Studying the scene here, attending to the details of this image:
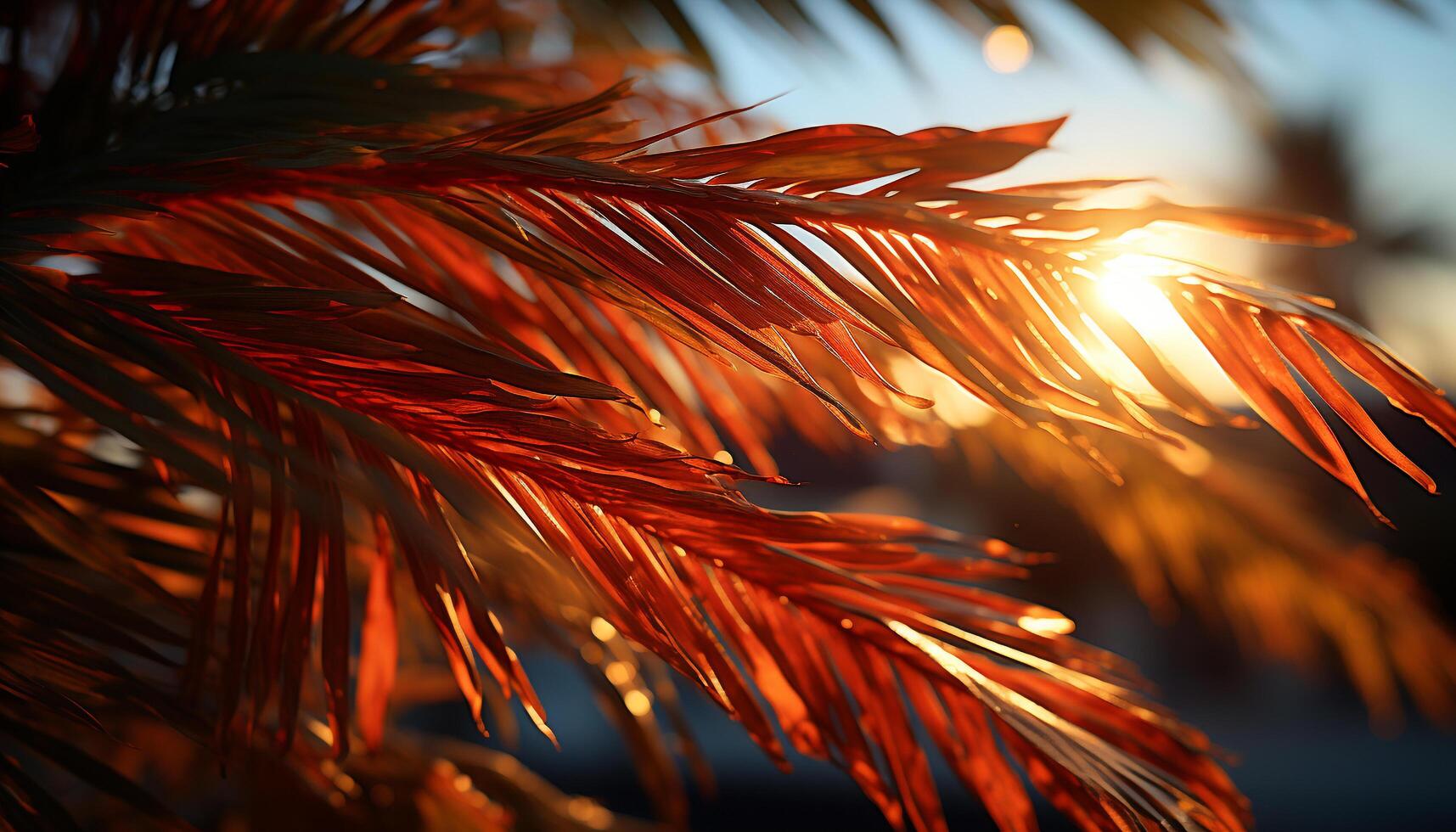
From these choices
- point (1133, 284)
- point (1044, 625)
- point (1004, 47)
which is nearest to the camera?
point (1133, 284)

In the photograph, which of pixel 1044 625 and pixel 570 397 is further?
pixel 1044 625

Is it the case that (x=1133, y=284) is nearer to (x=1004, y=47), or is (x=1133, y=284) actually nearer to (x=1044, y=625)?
(x=1044, y=625)

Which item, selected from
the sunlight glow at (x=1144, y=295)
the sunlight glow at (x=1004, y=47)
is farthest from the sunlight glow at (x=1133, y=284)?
the sunlight glow at (x=1004, y=47)

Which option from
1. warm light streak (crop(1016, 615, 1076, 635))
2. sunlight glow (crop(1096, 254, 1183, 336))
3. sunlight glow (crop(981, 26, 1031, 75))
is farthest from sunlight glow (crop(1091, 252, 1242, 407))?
sunlight glow (crop(981, 26, 1031, 75))

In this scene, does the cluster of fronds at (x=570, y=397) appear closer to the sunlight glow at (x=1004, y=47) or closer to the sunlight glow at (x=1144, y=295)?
the sunlight glow at (x=1144, y=295)

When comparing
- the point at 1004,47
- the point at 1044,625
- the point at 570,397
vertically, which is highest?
the point at 1004,47

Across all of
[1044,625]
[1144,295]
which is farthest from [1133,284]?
[1044,625]

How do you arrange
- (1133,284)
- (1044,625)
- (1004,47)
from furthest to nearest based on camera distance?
(1004,47)
(1044,625)
(1133,284)
